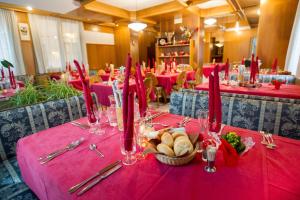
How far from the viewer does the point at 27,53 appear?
500 centimetres

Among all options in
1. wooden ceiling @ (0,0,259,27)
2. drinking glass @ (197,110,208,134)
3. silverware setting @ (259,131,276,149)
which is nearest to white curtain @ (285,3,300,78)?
wooden ceiling @ (0,0,259,27)

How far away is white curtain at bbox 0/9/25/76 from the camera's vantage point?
14.7ft

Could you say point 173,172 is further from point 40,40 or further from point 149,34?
point 149,34

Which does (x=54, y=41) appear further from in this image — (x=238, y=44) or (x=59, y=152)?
(x=238, y=44)

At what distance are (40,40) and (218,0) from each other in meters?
5.37

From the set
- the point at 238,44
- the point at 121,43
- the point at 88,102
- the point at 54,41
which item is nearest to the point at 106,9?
the point at 54,41

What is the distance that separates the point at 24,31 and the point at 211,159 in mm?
6052

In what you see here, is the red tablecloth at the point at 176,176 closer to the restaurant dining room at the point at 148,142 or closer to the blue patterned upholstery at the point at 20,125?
the restaurant dining room at the point at 148,142

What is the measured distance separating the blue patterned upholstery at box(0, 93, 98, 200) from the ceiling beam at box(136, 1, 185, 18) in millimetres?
4516

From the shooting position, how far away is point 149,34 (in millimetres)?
8469

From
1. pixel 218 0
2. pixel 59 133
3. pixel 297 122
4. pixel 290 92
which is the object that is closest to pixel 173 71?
pixel 218 0

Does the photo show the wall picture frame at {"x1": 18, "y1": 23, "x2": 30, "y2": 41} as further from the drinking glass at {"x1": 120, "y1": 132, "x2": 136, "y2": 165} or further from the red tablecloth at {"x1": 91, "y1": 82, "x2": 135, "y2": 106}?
the drinking glass at {"x1": 120, "y1": 132, "x2": 136, "y2": 165}

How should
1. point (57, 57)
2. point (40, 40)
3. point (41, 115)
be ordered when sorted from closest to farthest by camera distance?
point (41, 115) < point (40, 40) < point (57, 57)

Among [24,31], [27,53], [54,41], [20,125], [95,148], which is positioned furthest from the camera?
[54,41]
